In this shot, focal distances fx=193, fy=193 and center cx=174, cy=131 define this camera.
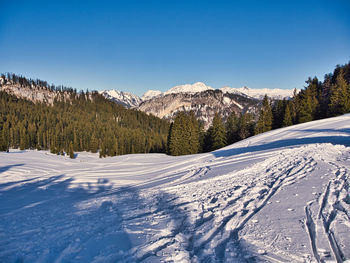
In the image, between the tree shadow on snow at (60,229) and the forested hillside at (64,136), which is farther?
the forested hillside at (64,136)

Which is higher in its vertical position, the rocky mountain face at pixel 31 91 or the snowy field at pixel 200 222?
the rocky mountain face at pixel 31 91

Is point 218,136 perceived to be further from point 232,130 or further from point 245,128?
point 232,130

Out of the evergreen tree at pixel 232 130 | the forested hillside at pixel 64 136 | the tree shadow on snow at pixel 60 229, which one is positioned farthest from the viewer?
the forested hillside at pixel 64 136

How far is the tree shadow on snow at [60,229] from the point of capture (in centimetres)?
386

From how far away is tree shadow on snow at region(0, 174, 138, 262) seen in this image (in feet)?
12.7

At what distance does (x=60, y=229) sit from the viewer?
5.07 m

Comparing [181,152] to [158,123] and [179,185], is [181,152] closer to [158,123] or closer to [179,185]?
[179,185]

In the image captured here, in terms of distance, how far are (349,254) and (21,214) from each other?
8514 millimetres

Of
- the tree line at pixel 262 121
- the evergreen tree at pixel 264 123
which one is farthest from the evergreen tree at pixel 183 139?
the evergreen tree at pixel 264 123

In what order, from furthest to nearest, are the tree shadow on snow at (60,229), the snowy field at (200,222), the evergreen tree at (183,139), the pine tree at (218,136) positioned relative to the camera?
1. the evergreen tree at (183,139)
2. the pine tree at (218,136)
3. the tree shadow on snow at (60,229)
4. the snowy field at (200,222)

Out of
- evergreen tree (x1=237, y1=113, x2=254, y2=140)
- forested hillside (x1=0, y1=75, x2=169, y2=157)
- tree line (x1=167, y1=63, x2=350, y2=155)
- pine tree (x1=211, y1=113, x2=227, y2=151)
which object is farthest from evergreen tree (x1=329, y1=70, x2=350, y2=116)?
forested hillside (x1=0, y1=75, x2=169, y2=157)

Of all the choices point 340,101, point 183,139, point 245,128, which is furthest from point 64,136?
point 340,101

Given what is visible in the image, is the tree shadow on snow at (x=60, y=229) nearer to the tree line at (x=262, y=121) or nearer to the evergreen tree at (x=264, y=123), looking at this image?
the tree line at (x=262, y=121)

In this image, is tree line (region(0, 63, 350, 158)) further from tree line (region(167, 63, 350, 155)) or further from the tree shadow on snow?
the tree shadow on snow
